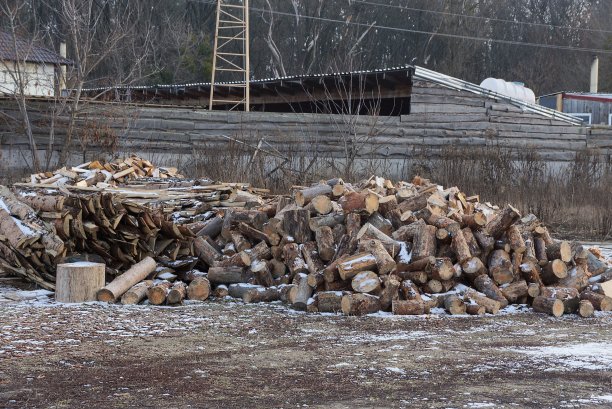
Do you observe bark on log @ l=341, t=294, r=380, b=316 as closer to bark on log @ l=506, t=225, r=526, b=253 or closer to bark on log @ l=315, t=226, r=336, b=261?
bark on log @ l=315, t=226, r=336, b=261

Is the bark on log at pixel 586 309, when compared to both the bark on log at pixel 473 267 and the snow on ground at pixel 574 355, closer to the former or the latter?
the bark on log at pixel 473 267

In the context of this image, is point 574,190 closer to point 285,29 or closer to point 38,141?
point 38,141

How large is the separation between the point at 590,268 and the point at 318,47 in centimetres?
4587

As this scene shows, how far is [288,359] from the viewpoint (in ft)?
26.0

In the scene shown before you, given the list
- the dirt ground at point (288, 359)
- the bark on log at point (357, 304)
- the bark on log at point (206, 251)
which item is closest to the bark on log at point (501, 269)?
the dirt ground at point (288, 359)

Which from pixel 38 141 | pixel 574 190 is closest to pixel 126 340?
pixel 38 141

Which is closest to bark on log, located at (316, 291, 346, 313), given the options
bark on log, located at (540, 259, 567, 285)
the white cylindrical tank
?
bark on log, located at (540, 259, 567, 285)

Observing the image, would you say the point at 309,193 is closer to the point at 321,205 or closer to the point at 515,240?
the point at 321,205

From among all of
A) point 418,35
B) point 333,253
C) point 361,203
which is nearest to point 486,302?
point 333,253

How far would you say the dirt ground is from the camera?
6.56 meters

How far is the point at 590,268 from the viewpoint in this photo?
1191 cm

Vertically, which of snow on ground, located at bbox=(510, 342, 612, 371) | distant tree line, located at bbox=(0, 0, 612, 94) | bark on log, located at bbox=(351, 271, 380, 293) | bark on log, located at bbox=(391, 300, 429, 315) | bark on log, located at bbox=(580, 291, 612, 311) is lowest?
snow on ground, located at bbox=(510, 342, 612, 371)

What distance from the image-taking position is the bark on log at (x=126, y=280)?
35.4 feet

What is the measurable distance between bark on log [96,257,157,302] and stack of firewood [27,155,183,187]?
4.70 metres
